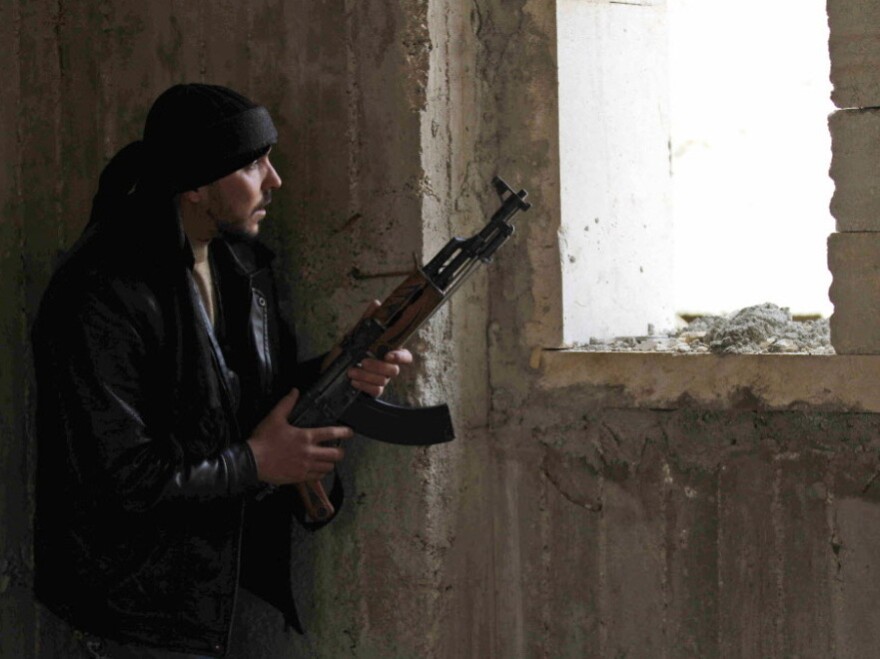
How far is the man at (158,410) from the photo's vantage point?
2.26 meters

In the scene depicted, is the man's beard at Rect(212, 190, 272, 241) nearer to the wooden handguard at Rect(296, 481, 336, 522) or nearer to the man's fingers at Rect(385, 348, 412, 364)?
the man's fingers at Rect(385, 348, 412, 364)

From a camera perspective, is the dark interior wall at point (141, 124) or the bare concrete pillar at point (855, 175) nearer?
the bare concrete pillar at point (855, 175)

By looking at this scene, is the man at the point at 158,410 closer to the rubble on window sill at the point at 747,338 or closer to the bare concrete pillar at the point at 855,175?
the rubble on window sill at the point at 747,338

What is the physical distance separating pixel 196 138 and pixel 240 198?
6.0 inches

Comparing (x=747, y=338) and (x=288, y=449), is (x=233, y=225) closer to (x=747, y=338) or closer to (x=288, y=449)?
(x=288, y=449)

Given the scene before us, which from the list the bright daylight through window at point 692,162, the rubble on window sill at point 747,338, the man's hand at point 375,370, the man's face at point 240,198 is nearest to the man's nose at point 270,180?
the man's face at point 240,198

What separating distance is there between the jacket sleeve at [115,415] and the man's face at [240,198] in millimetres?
267

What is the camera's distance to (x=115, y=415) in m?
2.24

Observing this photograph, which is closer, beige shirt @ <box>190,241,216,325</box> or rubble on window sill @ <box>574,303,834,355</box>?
beige shirt @ <box>190,241,216,325</box>

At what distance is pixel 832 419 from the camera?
97.2 inches

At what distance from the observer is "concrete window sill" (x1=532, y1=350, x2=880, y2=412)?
8.02 feet

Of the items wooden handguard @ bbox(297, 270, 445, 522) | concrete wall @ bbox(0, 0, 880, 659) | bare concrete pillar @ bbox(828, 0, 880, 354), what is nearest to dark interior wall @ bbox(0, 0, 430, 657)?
concrete wall @ bbox(0, 0, 880, 659)

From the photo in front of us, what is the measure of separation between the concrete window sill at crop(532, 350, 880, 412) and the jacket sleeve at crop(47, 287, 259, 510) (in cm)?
87

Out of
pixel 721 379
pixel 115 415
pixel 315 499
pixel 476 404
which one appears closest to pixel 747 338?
pixel 721 379
